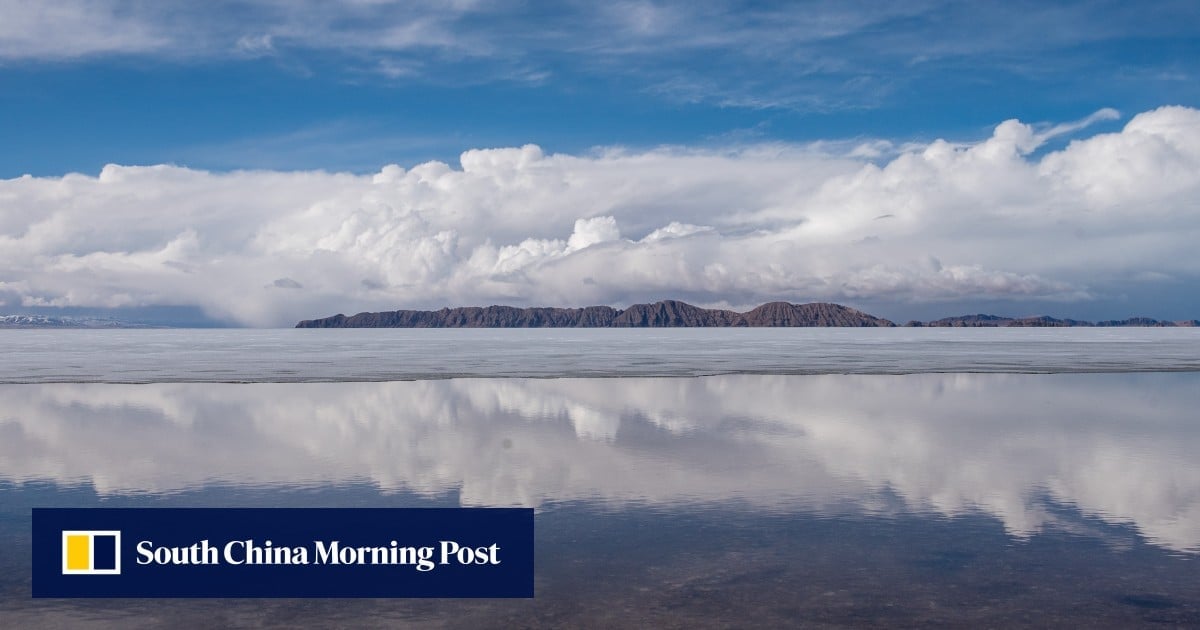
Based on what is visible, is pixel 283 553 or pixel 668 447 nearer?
pixel 283 553

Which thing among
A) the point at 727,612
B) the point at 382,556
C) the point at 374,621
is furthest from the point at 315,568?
the point at 727,612

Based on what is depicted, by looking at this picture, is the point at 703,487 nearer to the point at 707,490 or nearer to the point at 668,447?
the point at 707,490

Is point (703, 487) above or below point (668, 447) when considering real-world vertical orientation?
below

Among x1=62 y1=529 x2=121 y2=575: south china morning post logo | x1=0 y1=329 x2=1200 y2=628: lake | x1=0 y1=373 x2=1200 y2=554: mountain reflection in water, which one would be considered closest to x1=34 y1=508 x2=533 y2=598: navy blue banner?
x1=62 y1=529 x2=121 y2=575: south china morning post logo

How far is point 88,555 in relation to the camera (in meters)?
14.9

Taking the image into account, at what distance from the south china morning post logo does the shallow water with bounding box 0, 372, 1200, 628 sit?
27.4 inches

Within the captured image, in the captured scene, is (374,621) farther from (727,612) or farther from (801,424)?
(801,424)

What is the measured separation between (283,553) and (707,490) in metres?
9.64

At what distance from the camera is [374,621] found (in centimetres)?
1230

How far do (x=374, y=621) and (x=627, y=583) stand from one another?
3.93 meters

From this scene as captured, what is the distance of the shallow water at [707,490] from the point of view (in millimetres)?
12805

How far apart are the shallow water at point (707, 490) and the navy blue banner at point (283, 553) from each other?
48 cm

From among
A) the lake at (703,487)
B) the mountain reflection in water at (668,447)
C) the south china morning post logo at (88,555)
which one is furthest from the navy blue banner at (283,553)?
the mountain reflection in water at (668,447)

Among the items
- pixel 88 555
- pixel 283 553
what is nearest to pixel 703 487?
pixel 283 553
